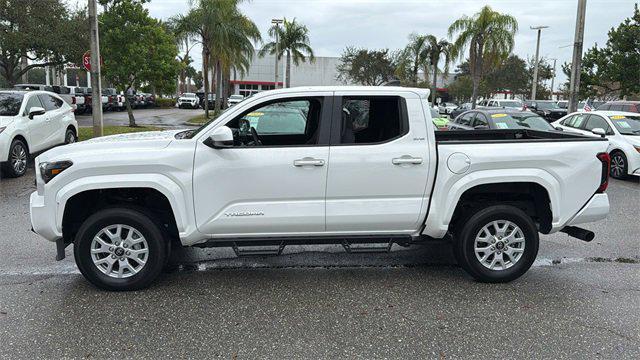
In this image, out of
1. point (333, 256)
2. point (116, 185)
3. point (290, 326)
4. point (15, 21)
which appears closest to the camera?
point (290, 326)

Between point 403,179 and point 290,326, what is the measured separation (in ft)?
5.28

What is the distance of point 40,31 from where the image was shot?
26.8m

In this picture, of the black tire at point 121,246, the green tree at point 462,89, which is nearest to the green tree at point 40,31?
the black tire at point 121,246

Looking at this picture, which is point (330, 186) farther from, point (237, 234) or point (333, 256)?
point (333, 256)

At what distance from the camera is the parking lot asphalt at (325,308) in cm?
363

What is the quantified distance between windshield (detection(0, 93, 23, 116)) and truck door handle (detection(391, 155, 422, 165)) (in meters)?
9.18

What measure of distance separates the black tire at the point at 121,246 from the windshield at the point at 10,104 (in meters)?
7.49

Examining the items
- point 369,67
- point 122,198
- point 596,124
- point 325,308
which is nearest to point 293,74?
point 369,67

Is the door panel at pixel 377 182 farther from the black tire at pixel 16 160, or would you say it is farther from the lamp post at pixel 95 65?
the lamp post at pixel 95 65

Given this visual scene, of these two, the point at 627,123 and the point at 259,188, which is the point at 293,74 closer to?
the point at 627,123

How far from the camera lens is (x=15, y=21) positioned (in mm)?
26625

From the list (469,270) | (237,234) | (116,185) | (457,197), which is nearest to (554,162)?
(457,197)

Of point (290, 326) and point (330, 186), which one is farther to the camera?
point (330, 186)

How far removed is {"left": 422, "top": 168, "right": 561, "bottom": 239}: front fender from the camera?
15.1ft
